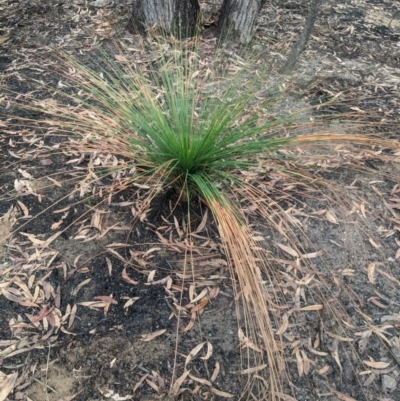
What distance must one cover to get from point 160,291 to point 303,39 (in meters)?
2.19

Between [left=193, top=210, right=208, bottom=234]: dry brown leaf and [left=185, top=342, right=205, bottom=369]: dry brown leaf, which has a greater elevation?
[left=193, top=210, right=208, bottom=234]: dry brown leaf

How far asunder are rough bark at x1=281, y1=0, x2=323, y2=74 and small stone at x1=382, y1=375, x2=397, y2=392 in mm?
2341

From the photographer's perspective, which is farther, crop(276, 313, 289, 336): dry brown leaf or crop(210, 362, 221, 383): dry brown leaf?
crop(276, 313, 289, 336): dry brown leaf

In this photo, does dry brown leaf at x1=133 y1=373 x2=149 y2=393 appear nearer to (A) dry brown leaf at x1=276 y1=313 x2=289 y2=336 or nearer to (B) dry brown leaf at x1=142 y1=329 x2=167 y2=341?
(B) dry brown leaf at x1=142 y1=329 x2=167 y2=341

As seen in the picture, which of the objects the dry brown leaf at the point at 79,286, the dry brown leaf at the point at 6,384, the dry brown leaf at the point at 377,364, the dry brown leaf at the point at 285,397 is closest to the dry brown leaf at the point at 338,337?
the dry brown leaf at the point at 377,364

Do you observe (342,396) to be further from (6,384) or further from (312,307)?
(6,384)

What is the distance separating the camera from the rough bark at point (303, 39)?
2901 millimetres

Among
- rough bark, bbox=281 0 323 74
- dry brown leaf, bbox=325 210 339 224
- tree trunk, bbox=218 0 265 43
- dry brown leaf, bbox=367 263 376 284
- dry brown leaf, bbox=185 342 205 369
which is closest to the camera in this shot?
dry brown leaf, bbox=185 342 205 369

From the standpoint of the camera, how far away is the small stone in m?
1.73

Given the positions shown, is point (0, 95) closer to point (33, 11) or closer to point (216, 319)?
point (33, 11)

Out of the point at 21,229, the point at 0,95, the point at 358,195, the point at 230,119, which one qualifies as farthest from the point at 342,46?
the point at 21,229

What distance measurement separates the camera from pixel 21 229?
2.22m

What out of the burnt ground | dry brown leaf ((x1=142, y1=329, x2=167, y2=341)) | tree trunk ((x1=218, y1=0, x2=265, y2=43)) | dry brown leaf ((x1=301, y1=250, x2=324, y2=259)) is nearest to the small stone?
the burnt ground

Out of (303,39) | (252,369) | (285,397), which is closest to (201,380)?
(252,369)
